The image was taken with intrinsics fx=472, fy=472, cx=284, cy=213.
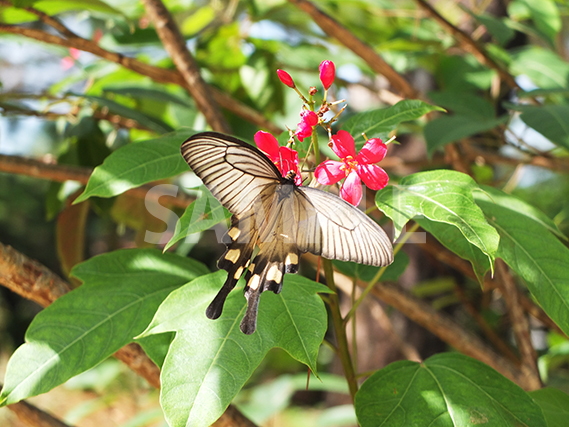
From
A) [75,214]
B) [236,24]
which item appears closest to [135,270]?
[75,214]

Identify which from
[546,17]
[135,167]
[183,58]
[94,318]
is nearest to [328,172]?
[135,167]

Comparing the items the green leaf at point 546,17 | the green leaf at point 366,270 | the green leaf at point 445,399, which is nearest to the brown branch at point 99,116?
the green leaf at point 366,270

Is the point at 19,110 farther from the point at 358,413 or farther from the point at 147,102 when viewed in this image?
the point at 358,413

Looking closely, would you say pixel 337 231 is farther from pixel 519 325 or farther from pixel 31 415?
pixel 519 325

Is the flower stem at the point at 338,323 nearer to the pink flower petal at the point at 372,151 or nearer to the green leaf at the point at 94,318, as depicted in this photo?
the pink flower petal at the point at 372,151

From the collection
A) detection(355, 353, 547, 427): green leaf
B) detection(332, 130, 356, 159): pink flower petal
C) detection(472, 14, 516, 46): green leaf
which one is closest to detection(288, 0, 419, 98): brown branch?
detection(472, 14, 516, 46): green leaf
